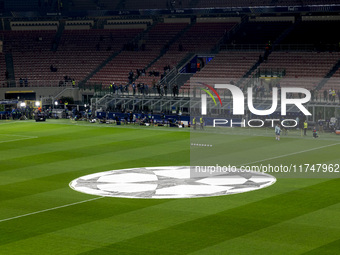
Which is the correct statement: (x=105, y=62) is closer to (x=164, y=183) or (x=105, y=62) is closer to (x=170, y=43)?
(x=170, y=43)

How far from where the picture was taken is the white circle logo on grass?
1133 inches

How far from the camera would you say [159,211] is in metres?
25.4

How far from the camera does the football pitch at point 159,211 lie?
67.6 feet

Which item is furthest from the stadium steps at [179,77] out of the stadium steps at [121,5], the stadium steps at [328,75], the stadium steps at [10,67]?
the stadium steps at [10,67]

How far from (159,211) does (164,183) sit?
5.74 meters

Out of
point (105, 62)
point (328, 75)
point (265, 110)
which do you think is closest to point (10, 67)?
point (105, 62)

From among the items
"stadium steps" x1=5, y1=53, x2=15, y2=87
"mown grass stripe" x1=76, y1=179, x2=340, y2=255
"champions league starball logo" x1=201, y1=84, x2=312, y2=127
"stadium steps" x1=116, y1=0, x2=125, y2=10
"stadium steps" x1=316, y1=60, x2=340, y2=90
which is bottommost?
"mown grass stripe" x1=76, y1=179, x2=340, y2=255

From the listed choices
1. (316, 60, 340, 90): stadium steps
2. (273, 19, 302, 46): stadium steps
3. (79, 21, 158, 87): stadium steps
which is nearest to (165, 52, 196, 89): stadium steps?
(273, 19, 302, 46): stadium steps

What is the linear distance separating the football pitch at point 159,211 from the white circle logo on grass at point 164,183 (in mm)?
779

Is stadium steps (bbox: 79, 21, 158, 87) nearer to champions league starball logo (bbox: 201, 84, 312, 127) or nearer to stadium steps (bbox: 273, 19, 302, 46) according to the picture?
stadium steps (bbox: 273, 19, 302, 46)

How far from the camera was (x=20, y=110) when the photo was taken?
6619 centimetres

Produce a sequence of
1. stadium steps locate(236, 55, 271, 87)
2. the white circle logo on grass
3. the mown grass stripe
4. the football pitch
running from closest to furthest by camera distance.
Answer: the mown grass stripe → the football pitch → the white circle logo on grass → stadium steps locate(236, 55, 271, 87)

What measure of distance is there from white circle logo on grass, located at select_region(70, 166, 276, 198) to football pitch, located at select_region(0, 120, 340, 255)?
0.78 meters

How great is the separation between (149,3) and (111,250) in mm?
63427
